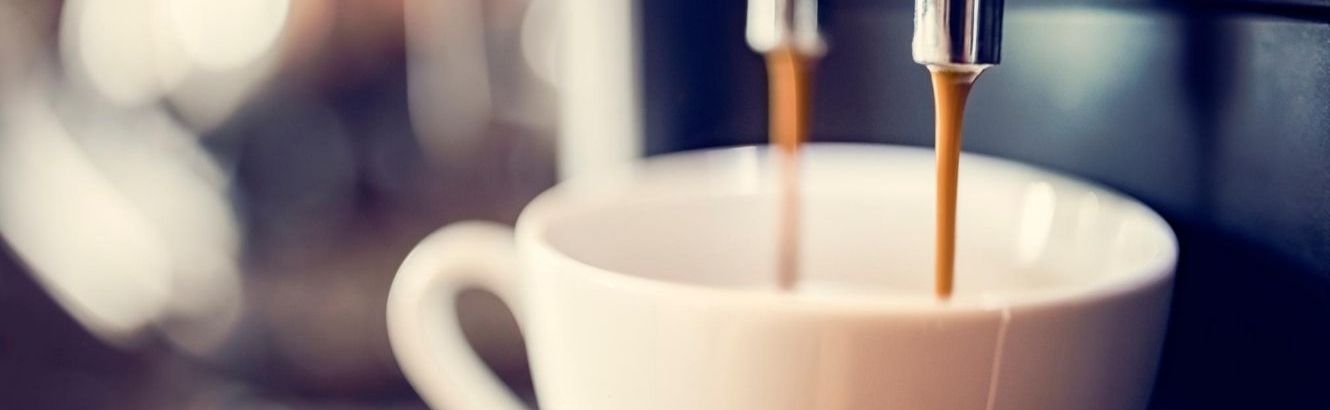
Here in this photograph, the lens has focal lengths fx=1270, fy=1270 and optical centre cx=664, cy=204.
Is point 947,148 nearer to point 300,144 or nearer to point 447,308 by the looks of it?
point 447,308

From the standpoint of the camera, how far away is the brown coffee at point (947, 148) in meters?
0.20

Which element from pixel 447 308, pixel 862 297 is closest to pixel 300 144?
pixel 447 308

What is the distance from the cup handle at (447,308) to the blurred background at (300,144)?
0.30 ft

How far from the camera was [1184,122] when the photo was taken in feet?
0.68

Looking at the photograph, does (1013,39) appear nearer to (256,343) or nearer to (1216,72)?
(1216,72)

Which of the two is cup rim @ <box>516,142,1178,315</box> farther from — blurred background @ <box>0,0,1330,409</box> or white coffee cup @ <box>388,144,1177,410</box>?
blurred background @ <box>0,0,1330,409</box>

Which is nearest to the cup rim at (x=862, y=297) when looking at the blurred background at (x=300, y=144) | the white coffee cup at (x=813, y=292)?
the white coffee cup at (x=813, y=292)

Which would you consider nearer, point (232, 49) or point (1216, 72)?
point (1216, 72)

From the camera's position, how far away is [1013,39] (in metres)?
0.25

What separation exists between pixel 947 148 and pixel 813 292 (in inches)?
3.2

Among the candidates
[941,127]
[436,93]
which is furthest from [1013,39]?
[436,93]

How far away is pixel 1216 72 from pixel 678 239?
4.6 inches

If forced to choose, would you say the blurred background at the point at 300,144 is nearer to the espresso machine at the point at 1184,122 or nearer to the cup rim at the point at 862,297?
the espresso machine at the point at 1184,122

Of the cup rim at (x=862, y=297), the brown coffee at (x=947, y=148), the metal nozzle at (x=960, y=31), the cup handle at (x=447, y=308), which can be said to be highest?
the metal nozzle at (x=960, y=31)
